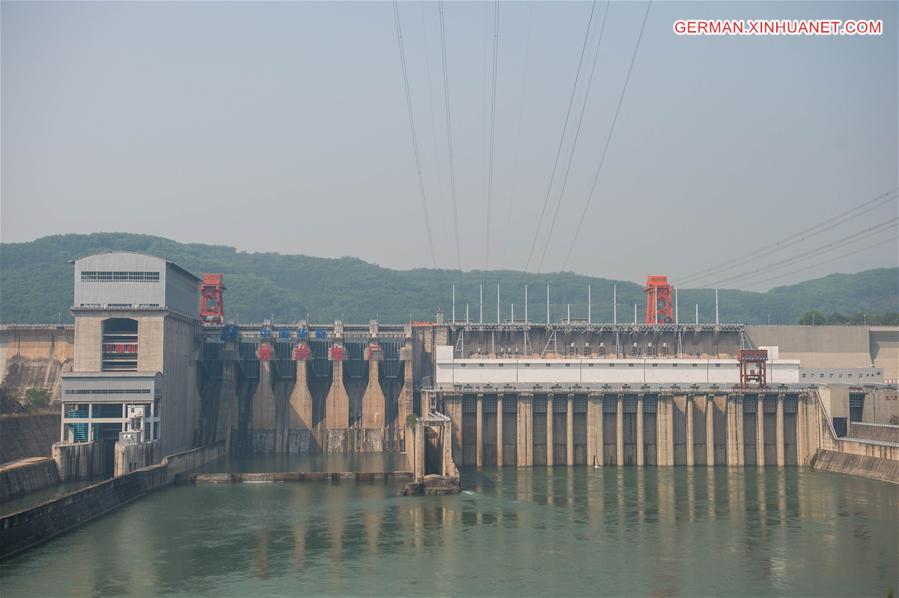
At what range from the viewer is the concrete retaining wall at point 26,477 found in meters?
71.8

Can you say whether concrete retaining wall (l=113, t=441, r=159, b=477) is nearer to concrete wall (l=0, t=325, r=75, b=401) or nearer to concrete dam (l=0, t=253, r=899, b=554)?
concrete dam (l=0, t=253, r=899, b=554)

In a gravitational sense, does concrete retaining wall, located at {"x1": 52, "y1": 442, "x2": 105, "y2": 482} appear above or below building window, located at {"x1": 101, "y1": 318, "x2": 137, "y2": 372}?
below

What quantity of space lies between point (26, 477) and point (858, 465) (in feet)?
230

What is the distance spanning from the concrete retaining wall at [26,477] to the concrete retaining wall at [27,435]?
2.96m

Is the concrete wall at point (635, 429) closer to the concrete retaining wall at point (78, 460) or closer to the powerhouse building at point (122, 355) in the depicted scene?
the powerhouse building at point (122, 355)

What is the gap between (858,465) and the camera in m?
87.5

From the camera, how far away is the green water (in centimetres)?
5050

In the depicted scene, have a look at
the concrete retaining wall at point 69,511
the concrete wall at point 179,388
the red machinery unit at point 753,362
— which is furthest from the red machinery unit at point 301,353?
the red machinery unit at point 753,362

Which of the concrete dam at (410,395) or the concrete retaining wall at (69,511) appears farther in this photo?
the concrete dam at (410,395)

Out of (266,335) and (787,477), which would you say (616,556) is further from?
(266,335)

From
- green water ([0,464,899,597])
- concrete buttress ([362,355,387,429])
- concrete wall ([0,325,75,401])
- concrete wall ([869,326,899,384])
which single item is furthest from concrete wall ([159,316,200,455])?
concrete wall ([869,326,899,384])

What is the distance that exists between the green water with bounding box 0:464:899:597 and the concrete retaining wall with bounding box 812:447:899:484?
149cm

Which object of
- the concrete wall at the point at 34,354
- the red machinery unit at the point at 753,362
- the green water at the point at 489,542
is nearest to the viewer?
the green water at the point at 489,542

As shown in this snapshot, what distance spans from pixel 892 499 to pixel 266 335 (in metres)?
70.3
